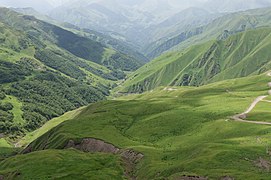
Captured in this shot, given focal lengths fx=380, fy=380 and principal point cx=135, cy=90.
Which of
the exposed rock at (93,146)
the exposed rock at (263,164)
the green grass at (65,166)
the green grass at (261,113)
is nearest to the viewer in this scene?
the exposed rock at (263,164)

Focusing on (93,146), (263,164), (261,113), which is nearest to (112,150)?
(93,146)

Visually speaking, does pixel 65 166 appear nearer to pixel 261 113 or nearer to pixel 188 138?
pixel 188 138

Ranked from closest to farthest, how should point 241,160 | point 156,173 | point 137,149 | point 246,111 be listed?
point 241,160 < point 156,173 < point 137,149 < point 246,111

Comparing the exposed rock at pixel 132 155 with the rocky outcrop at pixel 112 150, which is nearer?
the rocky outcrop at pixel 112 150

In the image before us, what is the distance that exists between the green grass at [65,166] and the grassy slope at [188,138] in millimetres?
9983

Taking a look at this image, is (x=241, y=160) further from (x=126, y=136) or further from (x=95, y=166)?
(x=126, y=136)

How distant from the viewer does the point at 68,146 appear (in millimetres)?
165125

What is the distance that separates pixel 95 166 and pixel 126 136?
44.3 m

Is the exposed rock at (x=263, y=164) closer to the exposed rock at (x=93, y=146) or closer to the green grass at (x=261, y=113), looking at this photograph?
the green grass at (x=261, y=113)

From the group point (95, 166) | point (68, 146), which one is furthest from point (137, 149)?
point (68, 146)

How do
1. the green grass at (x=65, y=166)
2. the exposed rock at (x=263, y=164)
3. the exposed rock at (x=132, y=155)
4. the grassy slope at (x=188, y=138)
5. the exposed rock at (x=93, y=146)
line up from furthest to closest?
the exposed rock at (x=93, y=146) < the exposed rock at (x=132, y=155) < the green grass at (x=65, y=166) < the grassy slope at (x=188, y=138) < the exposed rock at (x=263, y=164)

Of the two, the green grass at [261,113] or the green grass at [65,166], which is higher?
the green grass at [261,113]

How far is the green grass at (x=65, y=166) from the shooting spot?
359 ft

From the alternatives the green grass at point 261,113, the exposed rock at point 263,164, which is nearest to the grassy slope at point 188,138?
the exposed rock at point 263,164
